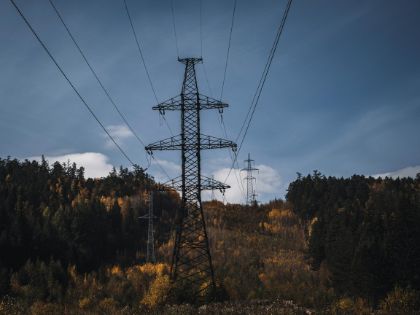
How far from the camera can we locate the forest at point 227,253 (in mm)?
55250

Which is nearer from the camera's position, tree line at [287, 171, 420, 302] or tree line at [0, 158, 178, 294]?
tree line at [287, 171, 420, 302]

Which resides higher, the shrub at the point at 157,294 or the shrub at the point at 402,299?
the shrub at the point at 157,294

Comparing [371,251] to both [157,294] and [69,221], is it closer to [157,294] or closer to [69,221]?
[157,294]

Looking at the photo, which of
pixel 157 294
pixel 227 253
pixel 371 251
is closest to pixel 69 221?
pixel 227 253

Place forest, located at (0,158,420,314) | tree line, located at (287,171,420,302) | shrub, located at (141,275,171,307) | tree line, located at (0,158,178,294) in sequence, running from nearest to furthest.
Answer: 1. shrub, located at (141,275,171,307)
2. forest, located at (0,158,420,314)
3. tree line, located at (287,171,420,302)
4. tree line, located at (0,158,178,294)

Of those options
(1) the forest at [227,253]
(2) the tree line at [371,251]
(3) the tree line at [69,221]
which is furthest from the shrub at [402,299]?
(3) the tree line at [69,221]

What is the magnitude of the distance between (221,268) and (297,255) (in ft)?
108

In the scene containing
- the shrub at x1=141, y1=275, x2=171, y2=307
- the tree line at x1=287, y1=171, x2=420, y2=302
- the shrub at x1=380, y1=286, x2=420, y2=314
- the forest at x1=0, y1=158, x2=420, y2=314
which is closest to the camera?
the shrub at x1=141, y1=275, x2=171, y2=307

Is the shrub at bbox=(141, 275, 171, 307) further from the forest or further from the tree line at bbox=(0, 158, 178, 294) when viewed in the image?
the tree line at bbox=(0, 158, 178, 294)

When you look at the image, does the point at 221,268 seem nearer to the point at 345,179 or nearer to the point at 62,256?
the point at 62,256

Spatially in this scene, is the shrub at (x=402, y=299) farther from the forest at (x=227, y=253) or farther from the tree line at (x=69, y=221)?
the tree line at (x=69, y=221)

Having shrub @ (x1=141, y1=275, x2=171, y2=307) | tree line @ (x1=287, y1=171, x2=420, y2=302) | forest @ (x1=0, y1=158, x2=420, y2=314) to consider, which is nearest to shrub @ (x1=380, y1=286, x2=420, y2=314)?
forest @ (x1=0, y1=158, x2=420, y2=314)

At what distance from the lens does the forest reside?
55250 millimetres

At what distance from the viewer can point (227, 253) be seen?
347ft
